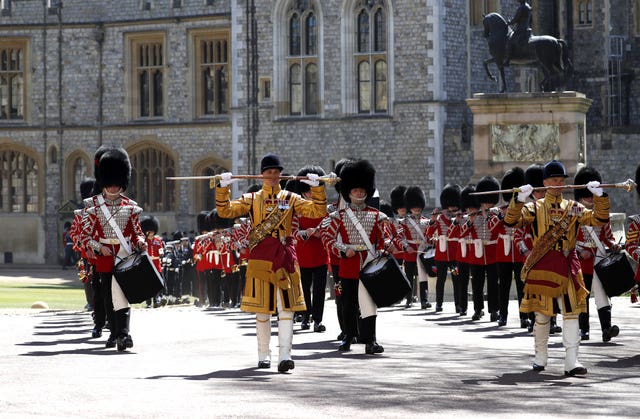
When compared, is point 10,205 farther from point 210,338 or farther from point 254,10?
point 210,338

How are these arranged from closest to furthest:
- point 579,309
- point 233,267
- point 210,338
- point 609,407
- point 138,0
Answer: point 609,407 < point 579,309 < point 210,338 < point 233,267 < point 138,0

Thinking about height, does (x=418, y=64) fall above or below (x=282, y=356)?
above

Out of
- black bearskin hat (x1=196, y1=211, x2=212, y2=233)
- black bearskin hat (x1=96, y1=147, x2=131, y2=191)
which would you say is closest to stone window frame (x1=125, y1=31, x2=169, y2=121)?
black bearskin hat (x1=196, y1=211, x2=212, y2=233)

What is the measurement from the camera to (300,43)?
35.0m

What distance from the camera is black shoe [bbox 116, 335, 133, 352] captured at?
13.4 m

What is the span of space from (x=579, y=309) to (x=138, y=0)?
29.5 m

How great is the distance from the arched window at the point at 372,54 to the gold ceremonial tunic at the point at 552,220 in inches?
880

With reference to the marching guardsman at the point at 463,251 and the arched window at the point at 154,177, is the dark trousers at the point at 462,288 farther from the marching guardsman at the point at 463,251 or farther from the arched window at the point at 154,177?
the arched window at the point at 154,177

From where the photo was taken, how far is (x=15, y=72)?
4069 cm

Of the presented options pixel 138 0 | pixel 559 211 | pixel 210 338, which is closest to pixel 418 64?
pixel 138 0

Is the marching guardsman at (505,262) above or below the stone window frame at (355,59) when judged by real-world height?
below

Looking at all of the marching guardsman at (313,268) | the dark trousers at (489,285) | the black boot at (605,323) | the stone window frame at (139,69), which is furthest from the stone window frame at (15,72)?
the black boot at (605,323)

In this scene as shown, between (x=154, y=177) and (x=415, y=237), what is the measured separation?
2025cm

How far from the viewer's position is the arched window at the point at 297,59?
3488 centimetres
